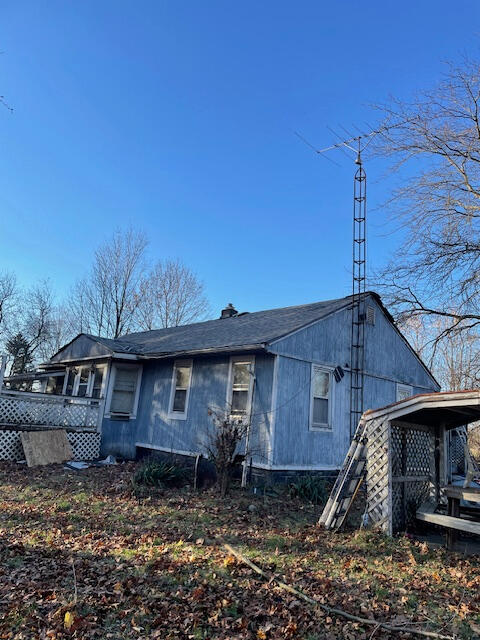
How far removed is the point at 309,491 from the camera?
32.1ft

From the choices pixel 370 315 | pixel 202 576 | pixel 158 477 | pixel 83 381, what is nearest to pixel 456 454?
pixel 370 315

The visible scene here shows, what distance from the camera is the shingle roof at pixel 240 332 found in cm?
1123

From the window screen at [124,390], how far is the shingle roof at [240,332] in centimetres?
81

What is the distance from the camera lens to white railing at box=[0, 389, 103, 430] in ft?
42.9

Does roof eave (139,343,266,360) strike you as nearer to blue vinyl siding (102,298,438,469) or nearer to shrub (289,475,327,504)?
blue vinyl siding (102,298,438,469)

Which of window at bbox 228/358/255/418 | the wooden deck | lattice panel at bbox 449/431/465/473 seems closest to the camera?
the wooden deck

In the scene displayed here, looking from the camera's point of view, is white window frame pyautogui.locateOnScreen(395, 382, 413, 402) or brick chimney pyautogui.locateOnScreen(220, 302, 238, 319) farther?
brick chimney pyautogui.locateOnScreen(220, 302, 238, 319)

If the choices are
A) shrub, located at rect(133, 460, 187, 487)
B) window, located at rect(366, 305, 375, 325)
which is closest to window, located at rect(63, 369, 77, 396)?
shrub, located at rect(133, 460, 187, 487)

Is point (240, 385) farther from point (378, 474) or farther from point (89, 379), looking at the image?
point (89, 379)

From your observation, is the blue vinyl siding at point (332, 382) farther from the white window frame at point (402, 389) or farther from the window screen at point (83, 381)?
the window screen at point (83, 381)

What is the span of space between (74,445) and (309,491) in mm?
7698

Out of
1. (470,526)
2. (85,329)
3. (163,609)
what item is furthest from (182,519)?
(85,329)

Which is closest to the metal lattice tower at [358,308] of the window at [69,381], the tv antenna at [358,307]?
the tv antenna at [358,307]

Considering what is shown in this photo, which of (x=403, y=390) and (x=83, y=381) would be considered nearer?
(x=403, y=390)
